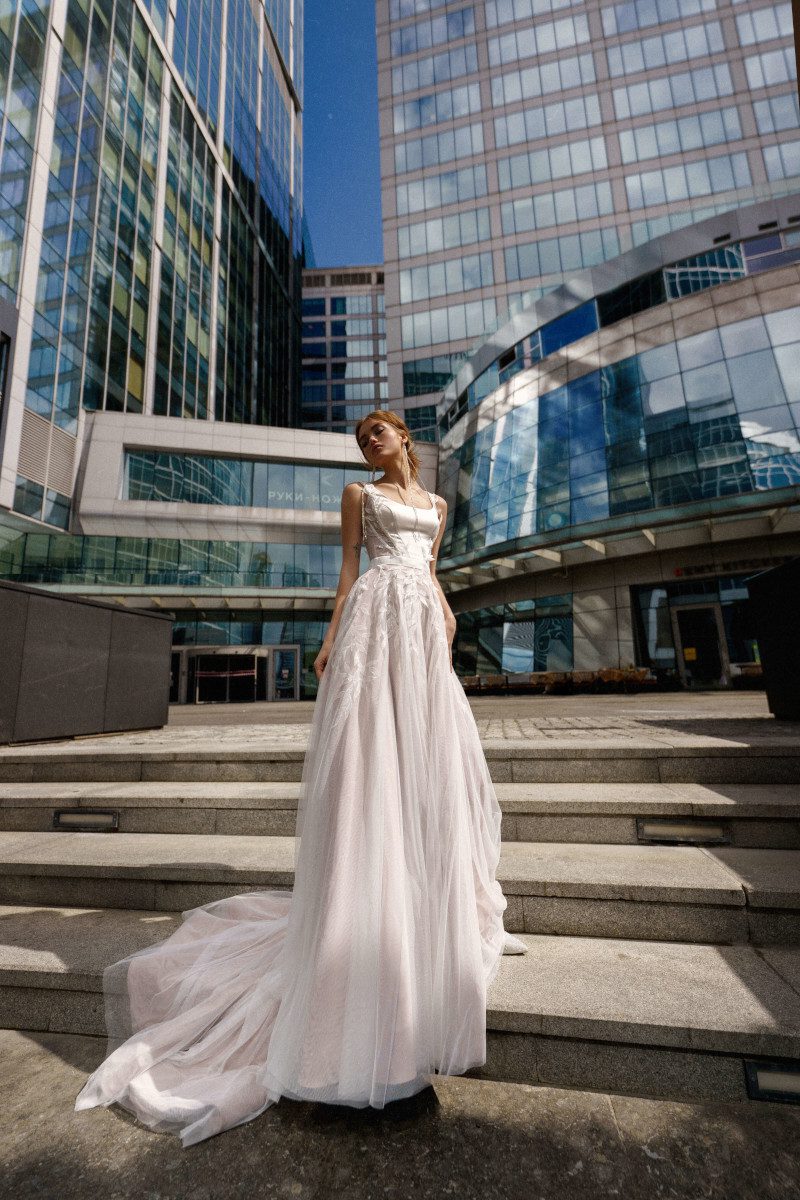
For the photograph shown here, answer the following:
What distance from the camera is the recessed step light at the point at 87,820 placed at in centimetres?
391

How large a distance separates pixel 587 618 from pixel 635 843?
65.1 ft

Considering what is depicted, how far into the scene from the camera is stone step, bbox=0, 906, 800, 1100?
190 cm

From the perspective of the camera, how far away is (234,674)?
90.8 ft

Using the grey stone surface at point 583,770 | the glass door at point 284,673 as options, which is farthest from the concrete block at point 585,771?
the glass door at point 284,673

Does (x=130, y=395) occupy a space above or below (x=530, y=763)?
above

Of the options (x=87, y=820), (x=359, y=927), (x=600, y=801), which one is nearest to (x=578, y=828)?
(x=600, y=801)

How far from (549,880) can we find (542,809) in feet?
2.38

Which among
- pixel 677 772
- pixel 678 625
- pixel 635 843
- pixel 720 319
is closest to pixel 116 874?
pixel 635 843

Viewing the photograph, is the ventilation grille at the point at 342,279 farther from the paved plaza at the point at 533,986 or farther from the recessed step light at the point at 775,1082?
the recessed step light at the point at 775,1082

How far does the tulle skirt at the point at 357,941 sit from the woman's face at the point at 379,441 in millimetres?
557

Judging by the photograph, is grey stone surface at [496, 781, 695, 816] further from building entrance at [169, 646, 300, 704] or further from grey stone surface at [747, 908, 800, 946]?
building entrance at [169, 646, 300, 704]

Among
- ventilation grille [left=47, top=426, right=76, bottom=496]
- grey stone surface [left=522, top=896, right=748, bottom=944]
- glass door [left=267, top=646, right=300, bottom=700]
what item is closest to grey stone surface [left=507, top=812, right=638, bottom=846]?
grey stone surface [left=522, top=896, right=748, bottom=944]

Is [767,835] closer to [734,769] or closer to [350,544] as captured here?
[734,769]

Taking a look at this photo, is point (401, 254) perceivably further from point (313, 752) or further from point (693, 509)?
point (313, 752)
